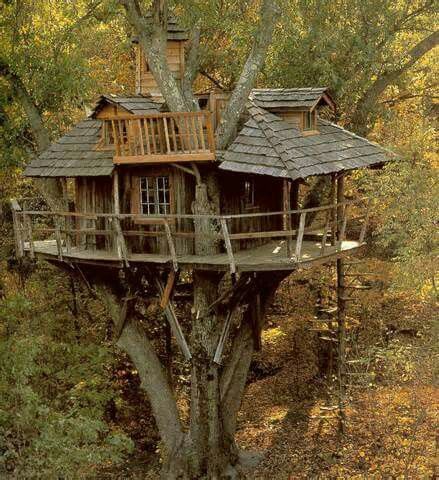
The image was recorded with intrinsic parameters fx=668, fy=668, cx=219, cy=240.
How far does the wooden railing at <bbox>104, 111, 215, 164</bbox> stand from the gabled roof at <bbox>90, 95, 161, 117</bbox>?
2.45ft

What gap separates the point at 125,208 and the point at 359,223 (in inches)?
570

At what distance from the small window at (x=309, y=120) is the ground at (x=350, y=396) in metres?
5.25

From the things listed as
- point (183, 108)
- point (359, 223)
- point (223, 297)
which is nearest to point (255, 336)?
point (223, 297)

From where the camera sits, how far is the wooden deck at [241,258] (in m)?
14.1

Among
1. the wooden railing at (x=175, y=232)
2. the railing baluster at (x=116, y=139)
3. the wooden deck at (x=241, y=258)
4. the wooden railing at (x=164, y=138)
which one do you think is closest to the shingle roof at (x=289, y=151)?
the wooden railing at (x=164, y=138)

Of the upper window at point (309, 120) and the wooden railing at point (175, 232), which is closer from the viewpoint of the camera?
the wooden railing at point (175, 232)

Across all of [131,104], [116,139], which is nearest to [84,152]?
[131,104]

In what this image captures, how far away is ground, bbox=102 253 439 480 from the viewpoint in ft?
55.9

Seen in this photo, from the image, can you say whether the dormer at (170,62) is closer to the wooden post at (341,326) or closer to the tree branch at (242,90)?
the tree branch at (242,90)

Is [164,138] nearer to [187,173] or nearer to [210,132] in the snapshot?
[187,173]

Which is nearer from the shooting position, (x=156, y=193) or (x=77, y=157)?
(x=156, y=193)

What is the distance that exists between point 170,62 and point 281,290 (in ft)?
37.4

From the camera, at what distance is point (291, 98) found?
54.7ft

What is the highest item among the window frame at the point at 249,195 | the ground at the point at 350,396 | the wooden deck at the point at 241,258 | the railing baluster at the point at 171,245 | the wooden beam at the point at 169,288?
the window frame at the point at 249,195
